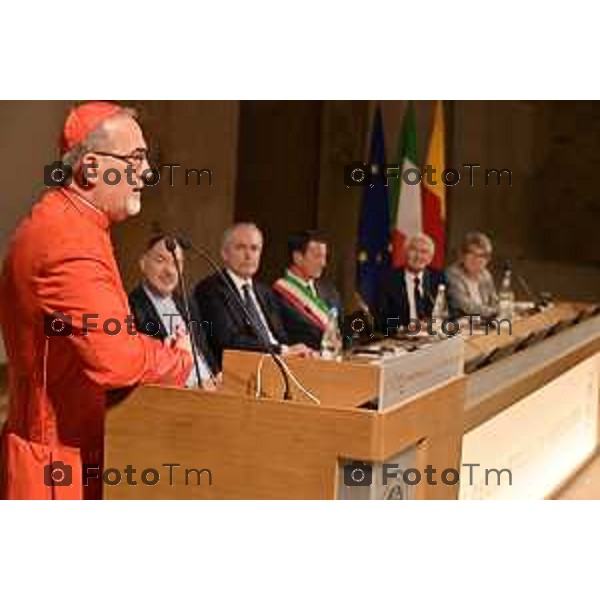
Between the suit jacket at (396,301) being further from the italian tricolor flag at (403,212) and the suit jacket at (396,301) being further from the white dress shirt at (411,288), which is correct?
the italian tricolor flag at (403,212)

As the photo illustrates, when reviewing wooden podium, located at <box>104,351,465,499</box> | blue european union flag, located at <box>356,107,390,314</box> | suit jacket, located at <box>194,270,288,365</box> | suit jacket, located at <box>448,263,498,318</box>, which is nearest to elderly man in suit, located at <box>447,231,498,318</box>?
Result: suit jacket, located at <box>448,263,498,318</box>

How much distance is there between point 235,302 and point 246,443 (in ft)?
6.99

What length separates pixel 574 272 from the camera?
37.2 ft

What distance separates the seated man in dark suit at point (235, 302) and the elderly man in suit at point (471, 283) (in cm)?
183

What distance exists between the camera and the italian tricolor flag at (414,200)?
875 centimetres

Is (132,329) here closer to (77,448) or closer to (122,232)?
(77,448)

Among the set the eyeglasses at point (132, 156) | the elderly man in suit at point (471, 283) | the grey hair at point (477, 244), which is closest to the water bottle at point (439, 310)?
the elderly man in suit at point (471, 283)

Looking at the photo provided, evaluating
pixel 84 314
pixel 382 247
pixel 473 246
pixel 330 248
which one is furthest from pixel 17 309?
pixel 330 248

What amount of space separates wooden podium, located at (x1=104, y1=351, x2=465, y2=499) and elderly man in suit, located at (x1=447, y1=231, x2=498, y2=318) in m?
3.90

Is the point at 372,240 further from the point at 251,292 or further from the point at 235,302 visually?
the point at 235,302

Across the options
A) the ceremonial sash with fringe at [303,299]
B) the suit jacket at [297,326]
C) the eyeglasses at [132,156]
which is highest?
the eyeglasses at [132,156]

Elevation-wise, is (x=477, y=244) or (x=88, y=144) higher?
(x=88, y=144)

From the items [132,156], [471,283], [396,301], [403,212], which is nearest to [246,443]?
[132,156]

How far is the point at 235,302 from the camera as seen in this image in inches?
189
